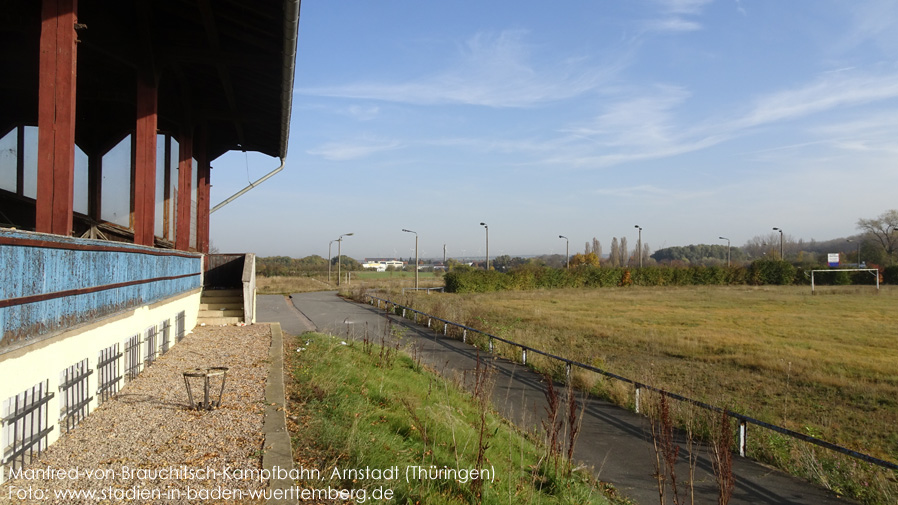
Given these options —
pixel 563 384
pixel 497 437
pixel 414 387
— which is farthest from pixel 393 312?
pixel 497 437

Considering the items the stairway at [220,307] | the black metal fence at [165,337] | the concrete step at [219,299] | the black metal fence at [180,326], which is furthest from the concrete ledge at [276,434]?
the concrete step at [219,299]

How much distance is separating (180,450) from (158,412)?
1.23 metres

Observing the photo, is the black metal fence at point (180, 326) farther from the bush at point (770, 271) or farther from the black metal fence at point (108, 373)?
the bush at point (770, 271)

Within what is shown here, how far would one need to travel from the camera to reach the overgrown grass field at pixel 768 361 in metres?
8.72

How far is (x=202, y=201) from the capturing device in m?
16.8

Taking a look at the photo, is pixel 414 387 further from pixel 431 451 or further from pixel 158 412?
pixel 158 412

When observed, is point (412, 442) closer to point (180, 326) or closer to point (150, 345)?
point (150, 345)

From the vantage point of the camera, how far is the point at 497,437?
7012 mm

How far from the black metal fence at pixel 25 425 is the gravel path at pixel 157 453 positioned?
4.1 inches

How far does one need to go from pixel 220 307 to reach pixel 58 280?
8.96 m

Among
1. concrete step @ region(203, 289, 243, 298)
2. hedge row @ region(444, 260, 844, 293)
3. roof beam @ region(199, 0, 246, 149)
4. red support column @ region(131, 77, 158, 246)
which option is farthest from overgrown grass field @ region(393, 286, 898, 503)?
hedge row @ region(444, 260, 844, 293)

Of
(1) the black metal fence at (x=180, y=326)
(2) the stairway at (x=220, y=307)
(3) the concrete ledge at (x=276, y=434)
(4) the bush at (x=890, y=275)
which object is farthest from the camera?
(4) the bush at (x=890, y=275)

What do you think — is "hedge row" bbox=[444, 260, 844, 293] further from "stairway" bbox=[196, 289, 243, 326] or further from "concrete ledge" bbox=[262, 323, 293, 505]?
"concrete ledge" bbox=[262, 323, 293, 505]

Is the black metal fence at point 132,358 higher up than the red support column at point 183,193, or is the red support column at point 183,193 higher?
the red support column at point 183,193
